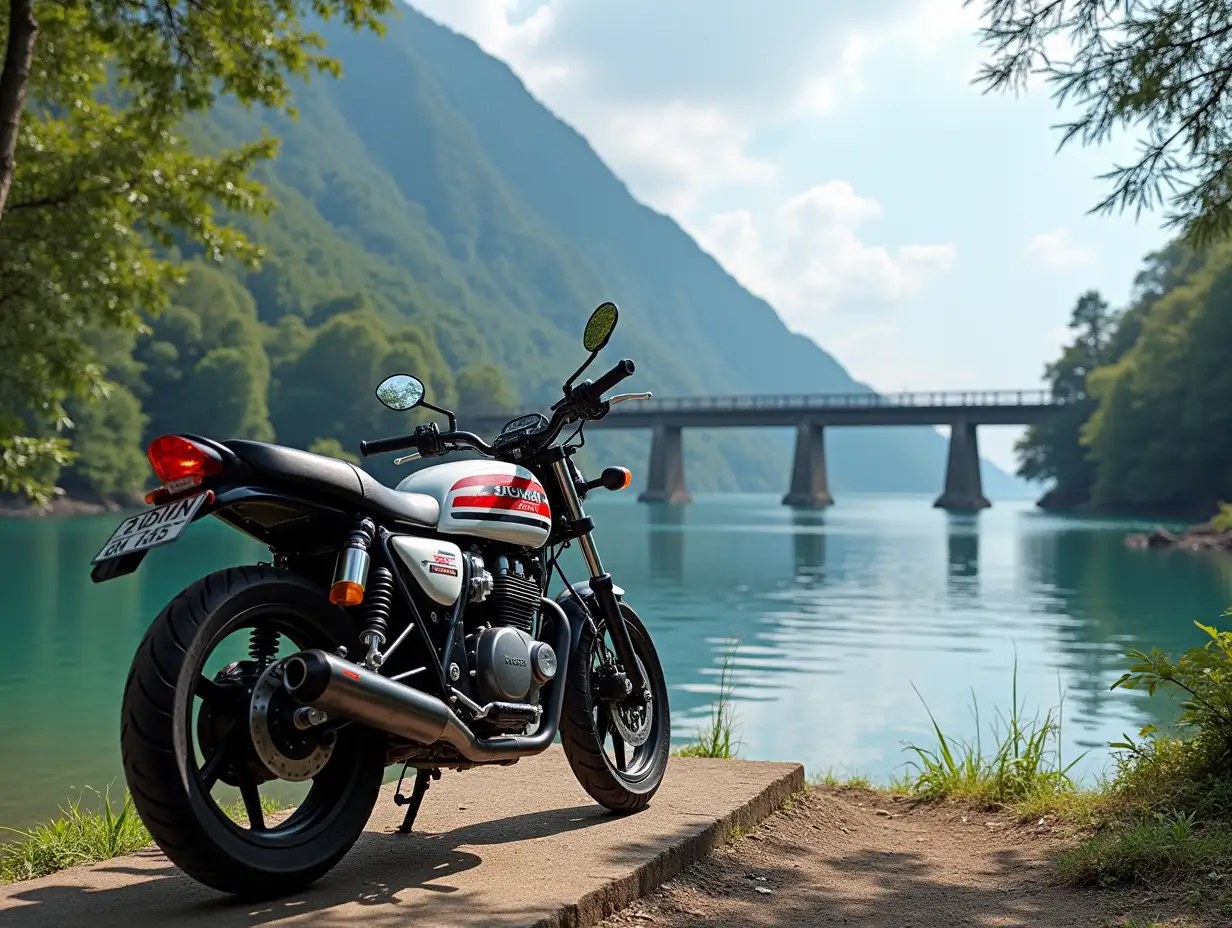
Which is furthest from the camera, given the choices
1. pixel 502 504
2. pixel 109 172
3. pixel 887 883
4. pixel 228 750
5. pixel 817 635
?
pixel 817 635

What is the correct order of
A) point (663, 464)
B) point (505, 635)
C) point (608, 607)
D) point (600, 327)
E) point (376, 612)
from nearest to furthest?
point (376, 612)
point (505, 635)
point (600, 327)
point (608, 607)
point (663, 464)

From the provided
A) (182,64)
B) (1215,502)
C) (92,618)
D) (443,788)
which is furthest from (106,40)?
(1215,502)

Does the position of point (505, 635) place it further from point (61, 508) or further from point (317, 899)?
point (61, 508)

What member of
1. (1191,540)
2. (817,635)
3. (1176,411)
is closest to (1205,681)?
(817,635)

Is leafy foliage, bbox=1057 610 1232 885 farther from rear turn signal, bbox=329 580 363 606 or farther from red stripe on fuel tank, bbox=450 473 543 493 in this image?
rear turn signal, bbox=329 580 363 606

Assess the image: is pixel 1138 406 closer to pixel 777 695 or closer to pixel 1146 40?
pixel 777 695

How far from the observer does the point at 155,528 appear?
3395 mm

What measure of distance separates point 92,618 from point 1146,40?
1807cm

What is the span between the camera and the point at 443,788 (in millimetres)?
5410

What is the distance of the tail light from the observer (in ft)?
11.4

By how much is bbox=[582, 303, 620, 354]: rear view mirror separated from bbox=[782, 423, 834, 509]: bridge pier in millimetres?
89828

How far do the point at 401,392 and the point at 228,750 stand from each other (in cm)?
153

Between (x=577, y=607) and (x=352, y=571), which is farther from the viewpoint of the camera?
Answer: (x=577, y=607)

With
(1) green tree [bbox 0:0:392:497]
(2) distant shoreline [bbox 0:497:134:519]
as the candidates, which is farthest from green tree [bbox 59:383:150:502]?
(1) green tree [bbox 0:0:392:497]
